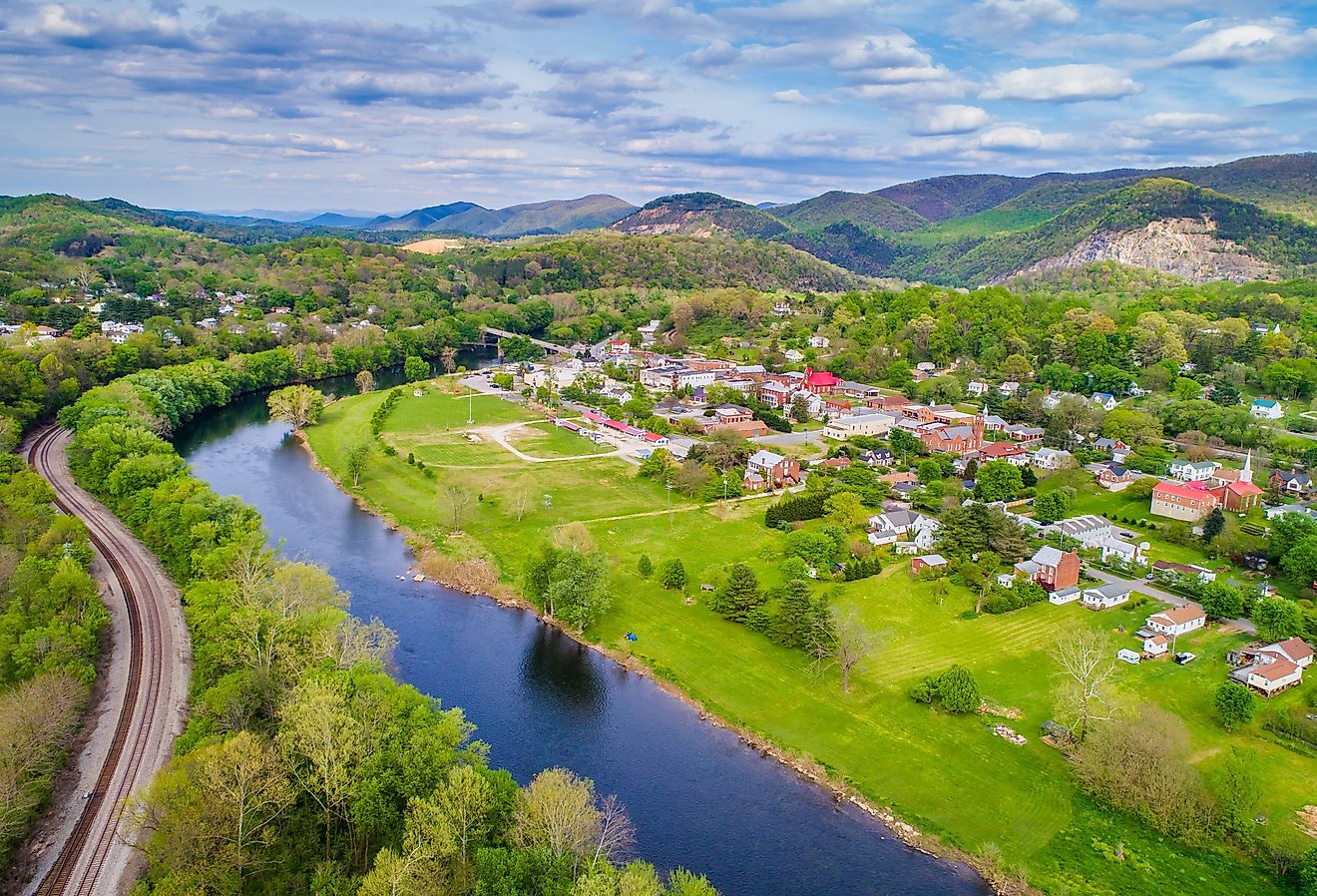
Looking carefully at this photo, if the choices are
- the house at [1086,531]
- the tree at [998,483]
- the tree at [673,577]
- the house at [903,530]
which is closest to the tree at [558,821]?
the tree at [673,577]

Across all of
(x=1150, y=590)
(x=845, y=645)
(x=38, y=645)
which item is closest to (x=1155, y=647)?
(x=1150, y=590)

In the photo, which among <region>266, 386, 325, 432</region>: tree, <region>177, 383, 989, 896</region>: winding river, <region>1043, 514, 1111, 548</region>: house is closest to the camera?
<region>177, 383, 989, 896</region>: winding river

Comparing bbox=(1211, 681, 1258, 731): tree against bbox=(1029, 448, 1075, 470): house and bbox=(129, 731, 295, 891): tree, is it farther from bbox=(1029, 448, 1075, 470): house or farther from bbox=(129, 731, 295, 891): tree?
bbox=(1029, 448, 1075, 470): house

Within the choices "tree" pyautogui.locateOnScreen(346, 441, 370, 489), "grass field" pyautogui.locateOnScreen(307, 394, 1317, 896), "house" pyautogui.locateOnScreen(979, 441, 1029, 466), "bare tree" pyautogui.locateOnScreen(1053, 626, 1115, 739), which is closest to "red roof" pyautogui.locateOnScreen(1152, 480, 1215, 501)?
"house" pyautogui.locateOnScreen(979, 441, 1029, 466)

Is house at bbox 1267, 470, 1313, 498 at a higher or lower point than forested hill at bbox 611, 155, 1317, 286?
lower

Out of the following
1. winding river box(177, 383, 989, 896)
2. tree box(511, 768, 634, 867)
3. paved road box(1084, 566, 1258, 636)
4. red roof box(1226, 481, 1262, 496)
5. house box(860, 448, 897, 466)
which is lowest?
winding river box(177, 383, 989, 896)

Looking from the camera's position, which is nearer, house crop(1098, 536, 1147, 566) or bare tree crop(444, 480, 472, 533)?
house crop(1098, 536, 1147, 566)
